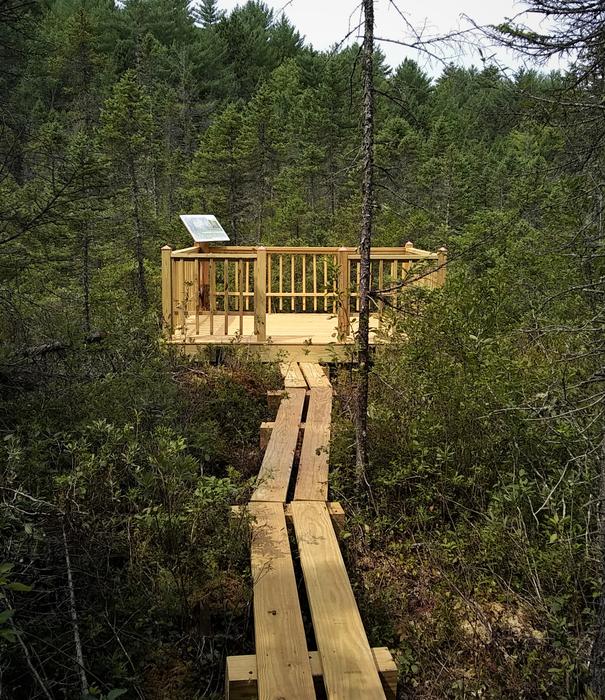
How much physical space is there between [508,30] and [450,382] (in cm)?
345

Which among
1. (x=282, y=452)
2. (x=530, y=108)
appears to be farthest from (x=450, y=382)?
(x=530, y=108)

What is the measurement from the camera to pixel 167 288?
7.63 metres

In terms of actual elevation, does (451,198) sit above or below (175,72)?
below

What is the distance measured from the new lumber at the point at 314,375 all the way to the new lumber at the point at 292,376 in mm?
64

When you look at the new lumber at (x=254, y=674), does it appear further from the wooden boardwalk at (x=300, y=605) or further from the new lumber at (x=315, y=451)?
the new lumber at (x=315, y=451)

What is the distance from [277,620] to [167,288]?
5.40 m

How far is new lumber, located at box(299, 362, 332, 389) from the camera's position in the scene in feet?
21.8

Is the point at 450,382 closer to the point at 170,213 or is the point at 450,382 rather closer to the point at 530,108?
the point at 530,108

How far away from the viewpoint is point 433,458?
13.9ft

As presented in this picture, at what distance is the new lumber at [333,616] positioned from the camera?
244 centimetres

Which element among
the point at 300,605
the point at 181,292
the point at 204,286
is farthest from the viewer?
the point at 204,286

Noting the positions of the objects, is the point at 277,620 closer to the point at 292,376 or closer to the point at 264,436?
the point at 264,436

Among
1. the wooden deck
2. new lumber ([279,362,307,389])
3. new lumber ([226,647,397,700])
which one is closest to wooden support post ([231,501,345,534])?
new lumber ([226,647,397,700])

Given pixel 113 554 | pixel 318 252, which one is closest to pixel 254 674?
pixel 113 554
